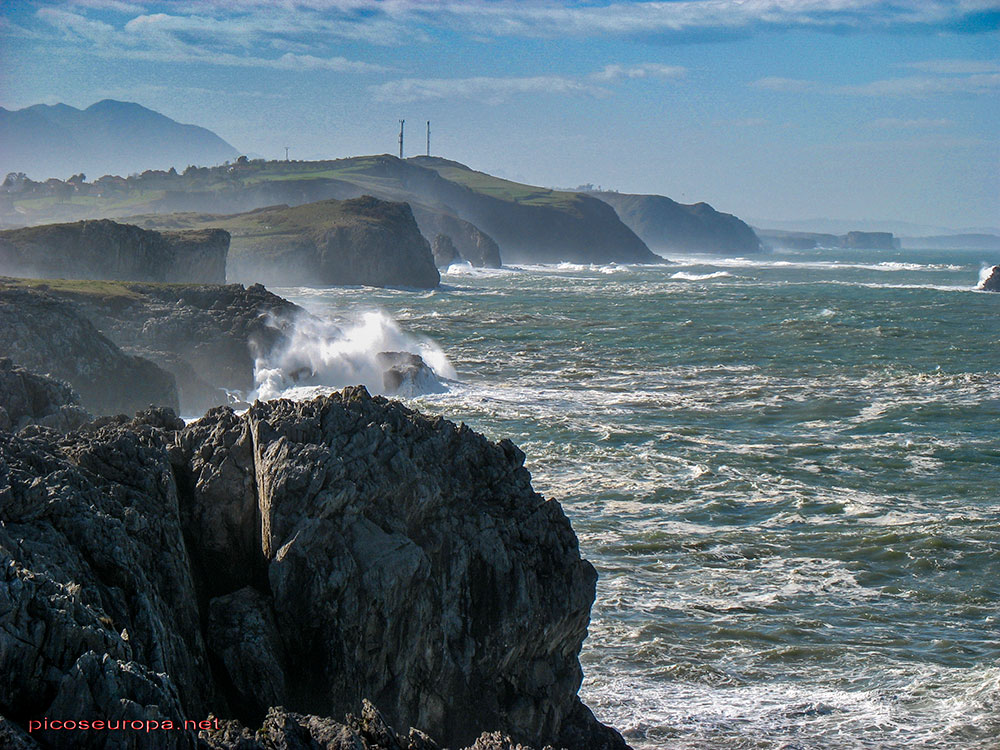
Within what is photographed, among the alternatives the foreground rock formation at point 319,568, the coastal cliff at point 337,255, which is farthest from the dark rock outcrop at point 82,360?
the coastal cliff at point 337,255

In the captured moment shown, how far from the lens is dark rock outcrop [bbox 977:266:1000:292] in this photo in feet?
382

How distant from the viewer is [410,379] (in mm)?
46531

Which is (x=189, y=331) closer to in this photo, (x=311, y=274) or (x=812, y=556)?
(x=812, y=556)

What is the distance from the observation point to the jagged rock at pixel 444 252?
153250mm

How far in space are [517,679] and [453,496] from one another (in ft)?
8.77

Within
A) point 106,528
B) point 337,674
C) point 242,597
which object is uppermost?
point 106,528

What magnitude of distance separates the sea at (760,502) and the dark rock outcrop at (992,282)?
47.6 meters

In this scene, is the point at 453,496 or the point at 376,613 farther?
the point at 453,496

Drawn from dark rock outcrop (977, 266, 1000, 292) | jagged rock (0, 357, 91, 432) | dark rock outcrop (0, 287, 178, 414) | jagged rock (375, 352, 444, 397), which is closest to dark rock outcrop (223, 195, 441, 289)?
dark rock outcrop (977, 266, 1000, 292)

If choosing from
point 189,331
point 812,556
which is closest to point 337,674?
point 812,556

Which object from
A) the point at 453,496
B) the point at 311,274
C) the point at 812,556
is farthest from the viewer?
the point at 311,274

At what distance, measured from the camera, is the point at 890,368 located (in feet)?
178

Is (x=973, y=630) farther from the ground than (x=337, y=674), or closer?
closer

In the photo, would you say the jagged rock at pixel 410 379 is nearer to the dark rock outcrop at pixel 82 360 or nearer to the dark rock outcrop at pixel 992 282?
the dark rock outcrop at pixel 82 360
